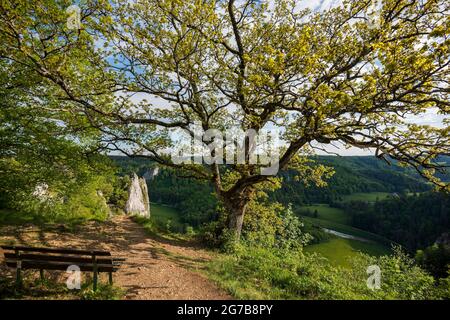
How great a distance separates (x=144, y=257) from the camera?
10.8 m

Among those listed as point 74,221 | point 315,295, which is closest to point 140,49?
point 74,221

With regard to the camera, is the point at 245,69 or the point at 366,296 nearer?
the point at 366,296

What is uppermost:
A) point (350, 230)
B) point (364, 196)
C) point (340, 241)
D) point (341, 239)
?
point (364, 196)

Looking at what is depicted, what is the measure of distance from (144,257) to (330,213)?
157 m

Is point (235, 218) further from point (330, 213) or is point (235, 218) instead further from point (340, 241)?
point (330, 213)

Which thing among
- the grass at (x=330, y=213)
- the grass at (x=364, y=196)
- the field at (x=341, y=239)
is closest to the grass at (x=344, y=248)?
the field at (x=341, y=239)

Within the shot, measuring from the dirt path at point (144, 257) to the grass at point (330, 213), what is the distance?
144 meters

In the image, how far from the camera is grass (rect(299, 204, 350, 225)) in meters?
143

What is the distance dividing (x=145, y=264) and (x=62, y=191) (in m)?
7.47

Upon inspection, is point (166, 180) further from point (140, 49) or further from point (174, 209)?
point (140, 49)

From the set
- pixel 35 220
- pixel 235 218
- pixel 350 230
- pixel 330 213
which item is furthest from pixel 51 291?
pixel 330 213

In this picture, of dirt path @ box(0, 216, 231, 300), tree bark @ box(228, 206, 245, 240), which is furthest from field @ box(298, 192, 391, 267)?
dirt path @ box(0, 216, 231, 300)

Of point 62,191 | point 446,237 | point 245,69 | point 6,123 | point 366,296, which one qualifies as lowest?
point 446,237

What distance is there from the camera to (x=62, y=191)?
550 inches
